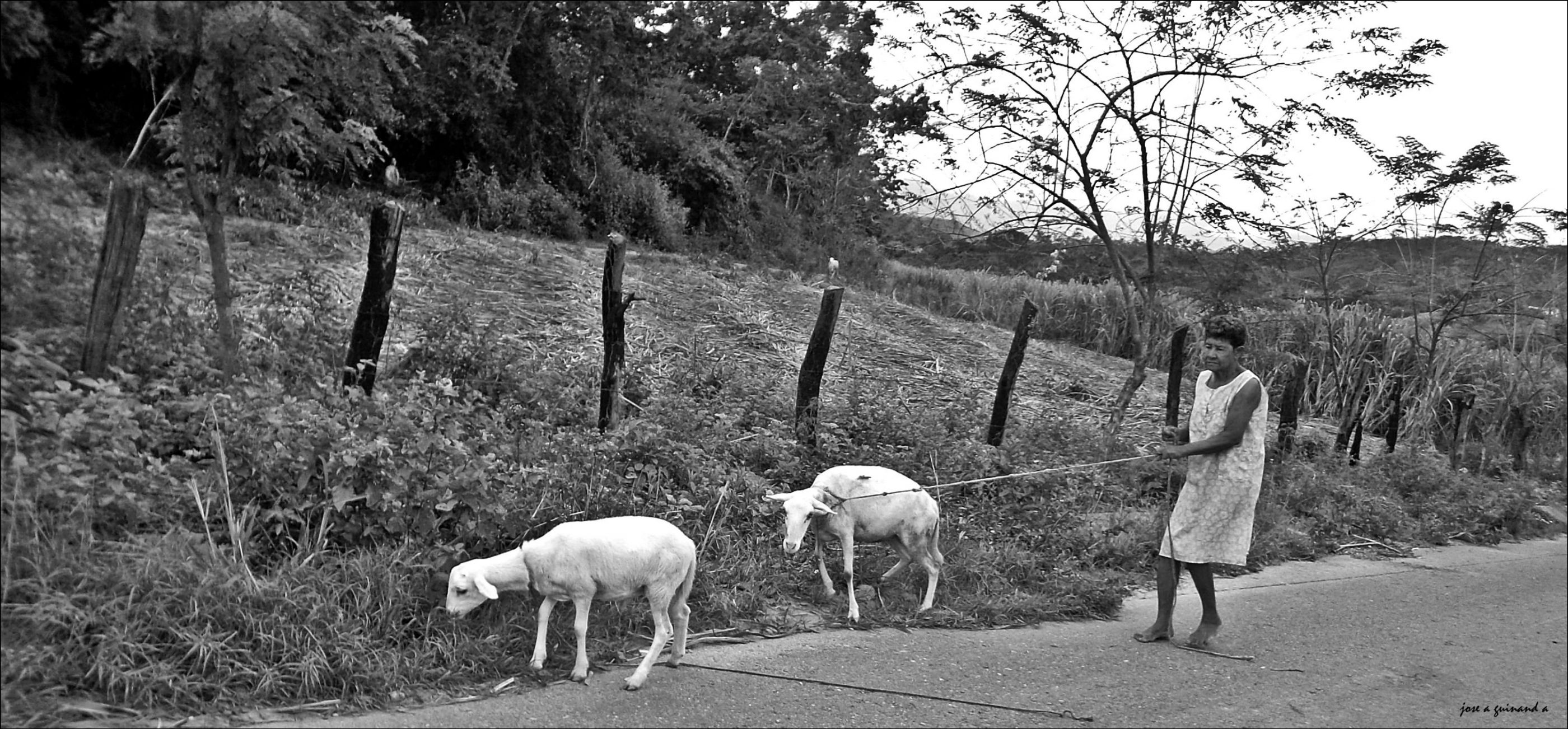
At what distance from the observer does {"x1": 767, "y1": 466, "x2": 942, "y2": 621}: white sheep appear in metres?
6.43

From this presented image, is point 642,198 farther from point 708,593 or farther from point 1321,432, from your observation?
point 708,593

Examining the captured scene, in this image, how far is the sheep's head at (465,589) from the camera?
4859 mm

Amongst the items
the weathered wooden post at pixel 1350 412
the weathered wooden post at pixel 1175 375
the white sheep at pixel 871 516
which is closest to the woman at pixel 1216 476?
the white sheep at pixel 871 516

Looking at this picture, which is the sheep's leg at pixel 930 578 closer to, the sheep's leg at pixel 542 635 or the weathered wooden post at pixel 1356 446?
the sheep's leg at pixel 542 635

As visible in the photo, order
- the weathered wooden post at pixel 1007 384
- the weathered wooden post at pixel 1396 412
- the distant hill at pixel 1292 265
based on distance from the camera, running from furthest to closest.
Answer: the weathered wooden post at pixel 1396 412 < the distant hill at pixel 1292 265 < the weathered wooden post at pixel 1007 384

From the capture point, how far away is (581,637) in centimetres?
497

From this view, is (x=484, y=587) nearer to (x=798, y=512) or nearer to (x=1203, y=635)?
(x=798, y=512)

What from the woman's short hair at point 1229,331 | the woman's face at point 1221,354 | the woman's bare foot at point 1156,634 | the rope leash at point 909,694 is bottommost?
the rope leash at point 909,694

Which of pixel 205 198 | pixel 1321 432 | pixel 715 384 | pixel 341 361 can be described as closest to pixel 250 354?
pixel 341 361

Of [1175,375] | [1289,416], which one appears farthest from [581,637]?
[1289,416]

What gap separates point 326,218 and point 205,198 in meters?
7.00

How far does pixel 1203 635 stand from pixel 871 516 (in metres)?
2.05

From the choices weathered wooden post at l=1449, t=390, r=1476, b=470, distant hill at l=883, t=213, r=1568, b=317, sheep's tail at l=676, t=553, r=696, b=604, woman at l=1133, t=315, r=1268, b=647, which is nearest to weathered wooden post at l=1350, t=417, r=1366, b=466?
weathered wooden post at l=1449, t=390, r=1476, b=470

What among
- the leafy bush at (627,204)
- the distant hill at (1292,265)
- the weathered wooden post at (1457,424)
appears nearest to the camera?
the distant hill at (1292,265)
